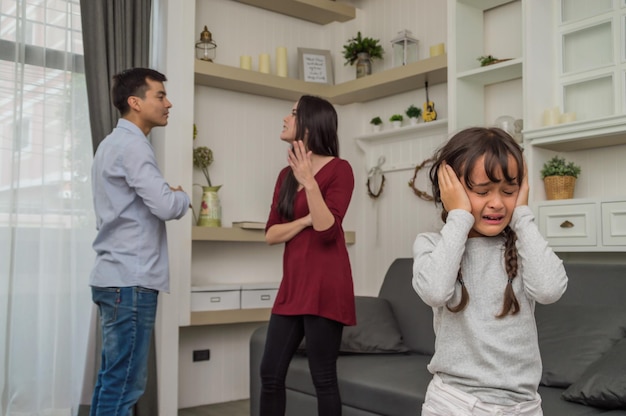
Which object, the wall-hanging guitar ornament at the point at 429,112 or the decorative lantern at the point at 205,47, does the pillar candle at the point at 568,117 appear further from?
the decorative lantern at the point at 205,47

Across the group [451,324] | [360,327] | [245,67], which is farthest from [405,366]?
[245,67]

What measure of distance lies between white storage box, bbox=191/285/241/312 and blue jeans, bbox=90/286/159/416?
3.94ft

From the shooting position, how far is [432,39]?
3.88m

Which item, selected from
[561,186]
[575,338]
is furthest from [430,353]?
[561,186]

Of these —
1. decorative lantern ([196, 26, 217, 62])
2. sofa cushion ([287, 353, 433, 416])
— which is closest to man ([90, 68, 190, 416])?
sofa cushion ([287, 353, 433, 416])

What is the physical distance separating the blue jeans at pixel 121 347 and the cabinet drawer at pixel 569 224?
1.69 metres

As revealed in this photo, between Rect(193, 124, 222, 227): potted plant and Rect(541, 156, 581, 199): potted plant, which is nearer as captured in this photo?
Rect(541, 156, 581, 199): potted plant

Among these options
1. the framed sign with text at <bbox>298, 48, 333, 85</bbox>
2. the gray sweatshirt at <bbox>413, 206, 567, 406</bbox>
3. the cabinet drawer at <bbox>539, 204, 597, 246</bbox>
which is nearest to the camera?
the gray sweatshirt at <bbox>413, 206, 567, 406</bbox>

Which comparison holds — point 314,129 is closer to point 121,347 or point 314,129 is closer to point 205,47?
point 121,347

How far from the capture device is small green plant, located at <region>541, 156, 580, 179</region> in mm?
2898

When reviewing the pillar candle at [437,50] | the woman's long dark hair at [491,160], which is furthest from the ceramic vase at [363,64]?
the woman's long dark hair at [491,160]

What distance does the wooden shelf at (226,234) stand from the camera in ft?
11.7

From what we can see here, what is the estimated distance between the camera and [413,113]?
384 centimetres

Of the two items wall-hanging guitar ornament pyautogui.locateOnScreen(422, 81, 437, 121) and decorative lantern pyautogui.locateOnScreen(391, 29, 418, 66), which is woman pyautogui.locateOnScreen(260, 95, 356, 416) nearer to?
wall-hanging guitar ornament pyautogui.locateOnScreen(422, 81, 437, 121)
